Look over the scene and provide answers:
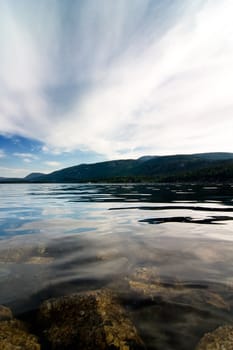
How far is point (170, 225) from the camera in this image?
638 inches

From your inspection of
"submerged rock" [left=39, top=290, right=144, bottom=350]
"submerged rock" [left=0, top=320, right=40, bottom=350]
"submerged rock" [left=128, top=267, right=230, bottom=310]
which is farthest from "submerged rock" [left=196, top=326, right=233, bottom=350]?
"submerged rock" [left=0, top=320, right=40, bottom=350]

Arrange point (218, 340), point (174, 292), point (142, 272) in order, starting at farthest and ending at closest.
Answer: point (142, 272) < point (174, 292) < point (218, 340)

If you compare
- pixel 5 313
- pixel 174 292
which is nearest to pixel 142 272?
pixel 174 292

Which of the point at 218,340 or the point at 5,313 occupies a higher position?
the point at 5,313

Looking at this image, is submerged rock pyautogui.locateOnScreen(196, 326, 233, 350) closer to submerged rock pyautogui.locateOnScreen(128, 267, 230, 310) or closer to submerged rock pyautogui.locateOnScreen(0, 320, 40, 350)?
submerged rock pyautogui.locateOnScreen(128, 267, 230, 310)

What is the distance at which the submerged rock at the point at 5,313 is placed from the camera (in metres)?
5.04

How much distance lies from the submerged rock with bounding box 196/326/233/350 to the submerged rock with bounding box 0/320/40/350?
321 cm

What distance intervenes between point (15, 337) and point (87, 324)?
4.71 ft

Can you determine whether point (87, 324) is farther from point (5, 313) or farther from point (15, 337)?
point (5, 313)

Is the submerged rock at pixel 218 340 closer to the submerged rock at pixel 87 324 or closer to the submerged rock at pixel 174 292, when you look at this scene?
the submerged rock at pixel 174 292

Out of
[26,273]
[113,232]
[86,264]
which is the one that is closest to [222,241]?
[113,232]

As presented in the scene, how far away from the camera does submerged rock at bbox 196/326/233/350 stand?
4.20 meters

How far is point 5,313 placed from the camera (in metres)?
5.24

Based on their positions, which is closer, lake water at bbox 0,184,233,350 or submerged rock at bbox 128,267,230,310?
lake water at bbox 0,184,233,350
